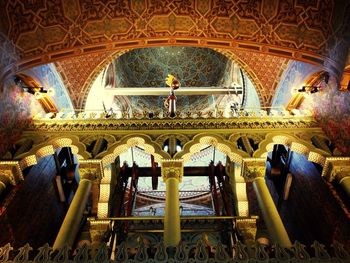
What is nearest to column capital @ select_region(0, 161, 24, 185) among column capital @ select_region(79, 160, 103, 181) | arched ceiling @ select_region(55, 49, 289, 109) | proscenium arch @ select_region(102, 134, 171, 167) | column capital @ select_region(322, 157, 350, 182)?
column capital @ select_region(79, 160, 103, 181)

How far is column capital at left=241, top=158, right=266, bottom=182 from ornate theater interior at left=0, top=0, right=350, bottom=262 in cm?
3

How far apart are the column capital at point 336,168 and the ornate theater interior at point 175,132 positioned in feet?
0.07

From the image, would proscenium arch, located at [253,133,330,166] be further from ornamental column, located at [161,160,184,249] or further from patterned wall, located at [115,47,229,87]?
patterned wall, located at [115,47,229,87]

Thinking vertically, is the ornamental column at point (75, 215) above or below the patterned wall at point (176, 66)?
below

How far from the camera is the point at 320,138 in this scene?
796cm

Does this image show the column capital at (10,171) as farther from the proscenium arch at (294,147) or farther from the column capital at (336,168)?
the column capital at (336,168)

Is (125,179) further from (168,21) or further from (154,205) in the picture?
(168,21)

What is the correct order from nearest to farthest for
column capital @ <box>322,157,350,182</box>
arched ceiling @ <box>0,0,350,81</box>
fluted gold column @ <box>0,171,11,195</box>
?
1. arched ceiling @ <box>0,0,350,81</box>
2. fluted gold column @ <box>0,171,11,195</box>
3. column capital @ <box>322,157,350,182</box>

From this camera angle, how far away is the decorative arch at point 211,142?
24.9 ft

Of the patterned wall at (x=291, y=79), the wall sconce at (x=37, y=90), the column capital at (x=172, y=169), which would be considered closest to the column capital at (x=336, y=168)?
the patterned wall at (x=291, y=79)

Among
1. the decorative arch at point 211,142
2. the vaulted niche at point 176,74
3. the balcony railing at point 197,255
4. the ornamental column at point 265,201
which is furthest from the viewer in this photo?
the vaulted niche at point 176,74

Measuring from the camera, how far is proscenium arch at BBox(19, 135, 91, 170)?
24.7 ft

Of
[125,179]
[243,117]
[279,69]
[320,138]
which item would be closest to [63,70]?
[125,179]

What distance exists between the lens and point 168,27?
7.60 metres
